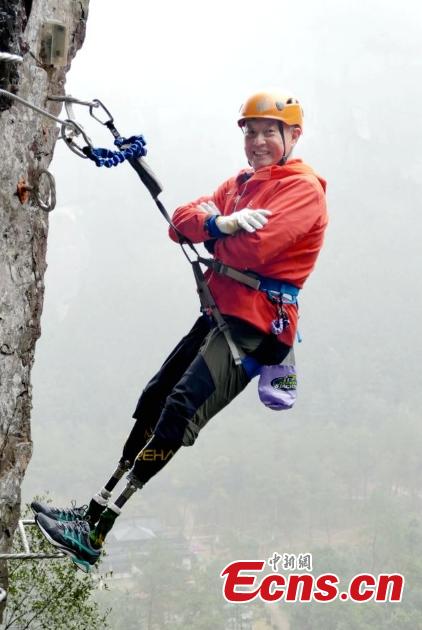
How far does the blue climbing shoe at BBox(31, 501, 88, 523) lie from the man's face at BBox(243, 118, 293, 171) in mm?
2017

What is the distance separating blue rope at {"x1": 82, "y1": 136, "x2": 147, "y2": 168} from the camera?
3125mm

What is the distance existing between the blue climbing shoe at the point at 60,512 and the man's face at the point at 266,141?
2.02m

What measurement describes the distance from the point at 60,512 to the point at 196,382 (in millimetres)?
949

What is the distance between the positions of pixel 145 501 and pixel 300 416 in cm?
3224

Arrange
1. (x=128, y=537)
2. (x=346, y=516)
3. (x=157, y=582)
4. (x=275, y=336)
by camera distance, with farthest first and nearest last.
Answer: (x=346, y=516) → (x=128, y=537) → (x=157, y=582) → (x=275, y=336)

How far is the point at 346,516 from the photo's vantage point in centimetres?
8700

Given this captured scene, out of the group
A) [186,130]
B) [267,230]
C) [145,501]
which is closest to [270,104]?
[267,230]

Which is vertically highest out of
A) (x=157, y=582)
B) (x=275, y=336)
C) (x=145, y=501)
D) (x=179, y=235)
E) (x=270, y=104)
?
(x=270, y=104)

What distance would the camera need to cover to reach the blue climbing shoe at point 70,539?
3584 millimetres

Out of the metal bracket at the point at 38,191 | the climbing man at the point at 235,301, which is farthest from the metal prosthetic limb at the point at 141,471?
the metal bracket at the point at 38,191

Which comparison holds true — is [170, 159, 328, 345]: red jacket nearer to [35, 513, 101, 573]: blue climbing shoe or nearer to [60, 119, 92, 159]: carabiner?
[60, 119, 92, 159]: carabiner

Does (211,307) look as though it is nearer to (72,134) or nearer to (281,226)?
(281,226)

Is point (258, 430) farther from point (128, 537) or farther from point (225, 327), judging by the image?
point (225, 327)

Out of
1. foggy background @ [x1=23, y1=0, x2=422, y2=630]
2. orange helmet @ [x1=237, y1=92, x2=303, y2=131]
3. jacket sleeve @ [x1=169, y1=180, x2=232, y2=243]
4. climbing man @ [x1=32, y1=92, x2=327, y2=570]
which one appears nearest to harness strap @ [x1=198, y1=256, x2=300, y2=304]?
climbing man @ [x1=32, y1=92, x2=327, y2=570]
